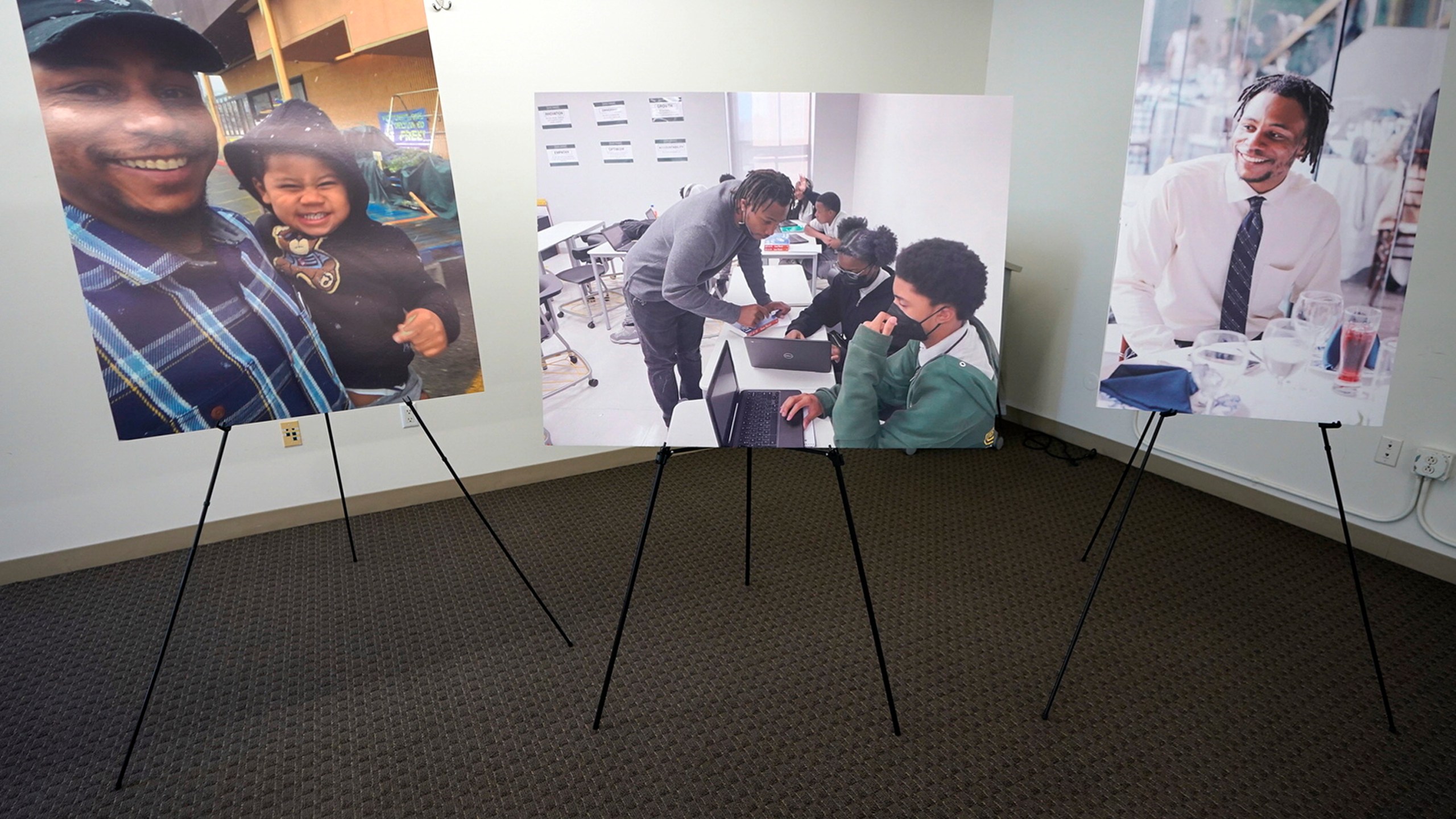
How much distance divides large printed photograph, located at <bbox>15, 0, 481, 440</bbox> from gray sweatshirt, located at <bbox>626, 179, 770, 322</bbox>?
3.18 feet

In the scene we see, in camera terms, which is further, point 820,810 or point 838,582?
point 838,582

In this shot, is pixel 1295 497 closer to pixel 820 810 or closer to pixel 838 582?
pixel 838 582

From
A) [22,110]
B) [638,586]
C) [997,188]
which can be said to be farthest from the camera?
[638,586]

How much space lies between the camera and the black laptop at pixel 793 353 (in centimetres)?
172

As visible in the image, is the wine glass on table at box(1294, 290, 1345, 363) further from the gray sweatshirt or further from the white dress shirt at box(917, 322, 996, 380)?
the gray sweatshirt

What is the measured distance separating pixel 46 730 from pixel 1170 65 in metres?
3.11

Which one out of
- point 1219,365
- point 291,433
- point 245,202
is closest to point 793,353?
point 1219,365

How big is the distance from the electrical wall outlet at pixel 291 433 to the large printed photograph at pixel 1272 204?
2727mm

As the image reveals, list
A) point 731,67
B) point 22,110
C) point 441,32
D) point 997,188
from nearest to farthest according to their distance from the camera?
point 997,188 → point 22,110 → point 441,32 → point 731,67

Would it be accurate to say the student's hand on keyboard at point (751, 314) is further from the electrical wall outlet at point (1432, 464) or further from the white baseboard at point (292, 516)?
the electrical wall outlet at point (1432, 464)

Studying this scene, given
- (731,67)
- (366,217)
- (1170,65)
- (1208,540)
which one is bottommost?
(1208,540)

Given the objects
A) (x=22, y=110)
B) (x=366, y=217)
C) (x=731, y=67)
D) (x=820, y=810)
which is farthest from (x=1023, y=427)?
(x=22, y=110)

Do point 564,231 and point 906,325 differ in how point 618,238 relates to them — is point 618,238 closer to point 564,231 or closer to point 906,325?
point 564,231

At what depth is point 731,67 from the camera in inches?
Result: 122
